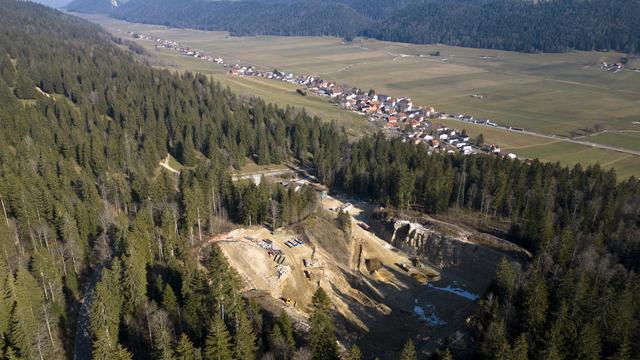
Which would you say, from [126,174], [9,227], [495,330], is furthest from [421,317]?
[126,174]

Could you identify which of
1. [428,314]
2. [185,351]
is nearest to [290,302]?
[428,314]

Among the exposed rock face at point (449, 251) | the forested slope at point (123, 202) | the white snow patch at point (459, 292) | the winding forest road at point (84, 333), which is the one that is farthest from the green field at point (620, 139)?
the winding forest road at point (84, 333)

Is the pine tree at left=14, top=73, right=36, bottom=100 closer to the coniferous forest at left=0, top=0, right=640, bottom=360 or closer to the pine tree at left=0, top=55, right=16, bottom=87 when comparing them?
the coniferous forest at left=0, top=0, right=640, bottom=360

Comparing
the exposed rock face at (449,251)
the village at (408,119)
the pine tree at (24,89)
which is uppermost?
the pine tree at (24,89)

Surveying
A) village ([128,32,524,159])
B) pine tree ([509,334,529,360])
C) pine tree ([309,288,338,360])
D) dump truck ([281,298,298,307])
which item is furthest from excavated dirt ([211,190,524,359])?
village ([128,32,524,159])

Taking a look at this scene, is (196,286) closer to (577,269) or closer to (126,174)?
(577,269)

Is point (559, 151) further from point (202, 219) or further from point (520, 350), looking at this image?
point (520, 350)

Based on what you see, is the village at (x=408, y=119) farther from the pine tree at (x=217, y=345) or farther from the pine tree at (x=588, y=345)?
the pine tree at (x=217, y=345)

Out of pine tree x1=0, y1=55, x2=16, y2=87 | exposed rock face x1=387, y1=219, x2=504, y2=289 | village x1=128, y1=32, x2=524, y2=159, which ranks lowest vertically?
exposed rock face x1=387, y1=219, x2=504, y2=289
